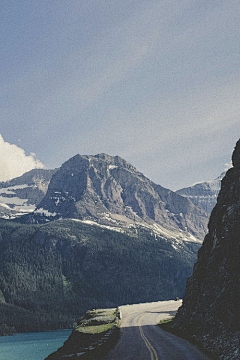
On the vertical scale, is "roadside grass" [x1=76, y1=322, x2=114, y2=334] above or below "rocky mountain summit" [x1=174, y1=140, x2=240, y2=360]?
below

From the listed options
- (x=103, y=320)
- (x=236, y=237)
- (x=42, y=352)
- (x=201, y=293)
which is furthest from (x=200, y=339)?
(x=42, y=352)

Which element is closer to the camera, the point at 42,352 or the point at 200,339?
the point at 200,339

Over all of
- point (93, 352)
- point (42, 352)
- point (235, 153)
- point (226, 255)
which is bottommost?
point (42, 352)

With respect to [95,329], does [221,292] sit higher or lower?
higher

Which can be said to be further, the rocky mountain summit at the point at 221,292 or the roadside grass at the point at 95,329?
the roadside grass at the point at 95,329

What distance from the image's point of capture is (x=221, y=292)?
131ft

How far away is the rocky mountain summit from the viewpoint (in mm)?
34938

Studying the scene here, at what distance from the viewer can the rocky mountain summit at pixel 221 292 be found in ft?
115

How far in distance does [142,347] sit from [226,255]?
16187 mm

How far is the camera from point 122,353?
36312 millimetres

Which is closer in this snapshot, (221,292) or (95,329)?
(221,292)

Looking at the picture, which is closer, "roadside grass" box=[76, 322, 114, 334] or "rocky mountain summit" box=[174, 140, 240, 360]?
"rocky mountain summit" box=[174, 140, 240, 360]

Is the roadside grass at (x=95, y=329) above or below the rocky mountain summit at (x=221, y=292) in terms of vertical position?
below

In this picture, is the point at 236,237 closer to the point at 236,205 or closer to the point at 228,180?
the point at 236,205
